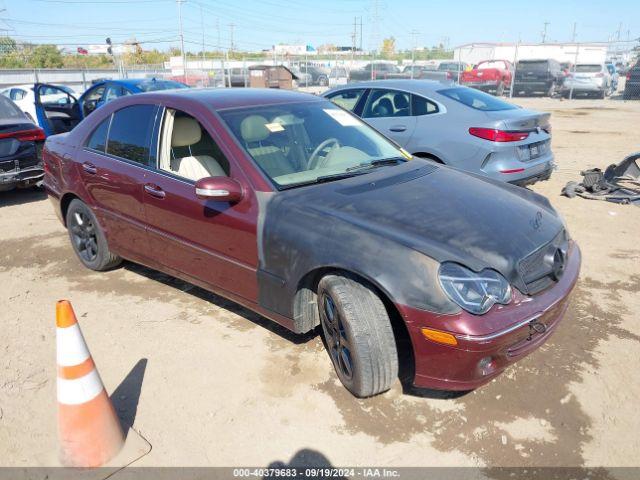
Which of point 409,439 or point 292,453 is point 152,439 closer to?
point 292,453

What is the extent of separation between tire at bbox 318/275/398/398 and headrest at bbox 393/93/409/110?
4425 millimetres

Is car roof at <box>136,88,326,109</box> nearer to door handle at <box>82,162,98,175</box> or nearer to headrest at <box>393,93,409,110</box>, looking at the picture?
door handle at <box>82,162,98,175</box>

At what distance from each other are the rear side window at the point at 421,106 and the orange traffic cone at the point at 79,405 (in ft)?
16.8

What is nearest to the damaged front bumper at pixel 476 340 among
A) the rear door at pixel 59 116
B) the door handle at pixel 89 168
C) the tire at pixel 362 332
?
the tire at pixel 362 332

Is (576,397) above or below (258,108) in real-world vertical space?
below

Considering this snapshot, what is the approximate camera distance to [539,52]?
1324 inches

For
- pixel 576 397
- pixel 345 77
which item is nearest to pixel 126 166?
pixel 576 397

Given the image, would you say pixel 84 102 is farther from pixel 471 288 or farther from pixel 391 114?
pixel 471 288

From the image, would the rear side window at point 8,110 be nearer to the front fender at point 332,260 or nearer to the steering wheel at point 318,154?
the steering wheel at point 318,154

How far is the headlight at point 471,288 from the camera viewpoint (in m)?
2.47

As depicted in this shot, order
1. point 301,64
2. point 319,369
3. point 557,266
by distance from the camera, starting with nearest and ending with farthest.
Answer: point 557,266, point 319,369, point 301,64

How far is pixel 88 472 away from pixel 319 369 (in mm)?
1388

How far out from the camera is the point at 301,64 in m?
33.9

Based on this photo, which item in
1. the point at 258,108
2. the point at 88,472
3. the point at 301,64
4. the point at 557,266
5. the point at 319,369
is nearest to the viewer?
the point at 88,472
